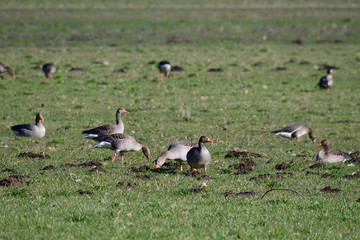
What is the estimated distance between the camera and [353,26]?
62.2 m

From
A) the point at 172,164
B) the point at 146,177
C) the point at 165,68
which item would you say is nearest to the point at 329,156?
the point at 172,164

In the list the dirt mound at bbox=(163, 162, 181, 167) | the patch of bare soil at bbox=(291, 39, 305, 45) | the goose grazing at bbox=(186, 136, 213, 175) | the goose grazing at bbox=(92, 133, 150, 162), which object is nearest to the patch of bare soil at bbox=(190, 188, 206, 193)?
the goose grazing at bbox=(186, 136, 213, 175)

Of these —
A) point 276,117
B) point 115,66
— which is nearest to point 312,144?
point 276,117

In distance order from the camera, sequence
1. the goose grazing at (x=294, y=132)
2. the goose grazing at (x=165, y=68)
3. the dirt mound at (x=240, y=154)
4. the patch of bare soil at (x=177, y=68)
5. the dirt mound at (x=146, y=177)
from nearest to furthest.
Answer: the dirt mound at (x=146, y=177) → the dirt mound at (x=240, y=154) → the goose grazing at (x=294, y=132) → the goose grazing at (x=165, y=68) → the patch of bare soil at (x=177, y=68)

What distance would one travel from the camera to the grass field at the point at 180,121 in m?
9.59

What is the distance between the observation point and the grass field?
9594 mm

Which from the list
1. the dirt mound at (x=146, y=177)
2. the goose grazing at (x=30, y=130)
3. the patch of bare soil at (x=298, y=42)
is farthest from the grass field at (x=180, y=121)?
the patch of bare soil at (x=298, y=42)

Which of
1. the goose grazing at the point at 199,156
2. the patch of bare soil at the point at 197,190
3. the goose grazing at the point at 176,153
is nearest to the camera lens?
the patch of bare soil at the point at 197,190

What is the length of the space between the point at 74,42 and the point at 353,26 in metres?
34.4

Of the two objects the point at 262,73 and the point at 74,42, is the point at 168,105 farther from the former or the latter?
the point at 74,42

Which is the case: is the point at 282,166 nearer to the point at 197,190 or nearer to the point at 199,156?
the point at 199,156

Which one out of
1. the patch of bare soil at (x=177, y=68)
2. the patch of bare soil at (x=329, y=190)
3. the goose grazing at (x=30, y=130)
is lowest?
the patch of bare soil at (x=177, y=68)

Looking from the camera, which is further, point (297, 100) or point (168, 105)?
point (297, 100)

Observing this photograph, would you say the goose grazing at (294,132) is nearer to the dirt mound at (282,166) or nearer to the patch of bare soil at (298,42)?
the dirt mound at (282,166)
